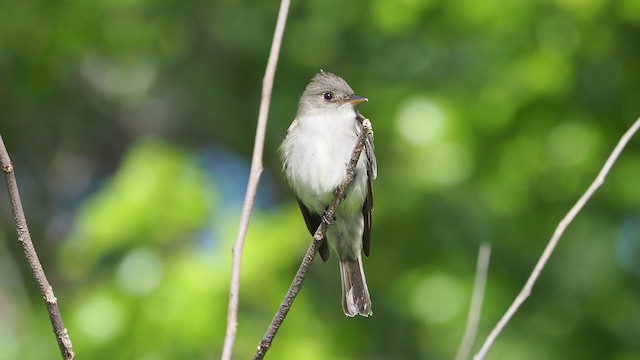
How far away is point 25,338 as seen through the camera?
254 inches

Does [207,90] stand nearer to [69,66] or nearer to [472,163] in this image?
[69,66]

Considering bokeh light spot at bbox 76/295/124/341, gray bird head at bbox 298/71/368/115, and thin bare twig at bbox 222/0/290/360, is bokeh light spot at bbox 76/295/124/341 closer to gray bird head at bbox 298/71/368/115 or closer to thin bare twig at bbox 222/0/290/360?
gray bird head at bbox 298/71/368/115

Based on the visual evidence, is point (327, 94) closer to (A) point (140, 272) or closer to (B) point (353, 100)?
(B) point (353, 100)

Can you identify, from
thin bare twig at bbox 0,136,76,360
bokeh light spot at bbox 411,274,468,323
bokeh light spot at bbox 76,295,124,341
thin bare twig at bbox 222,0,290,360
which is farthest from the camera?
bokeh light spot at bbox 411,274,468,323

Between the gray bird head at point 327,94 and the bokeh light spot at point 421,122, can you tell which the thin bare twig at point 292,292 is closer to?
the gray bird head at point 327,94

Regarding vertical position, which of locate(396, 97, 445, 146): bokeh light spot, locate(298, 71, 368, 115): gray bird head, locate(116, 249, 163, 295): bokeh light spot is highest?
locate(298, 71, 368, 115): gray bird head

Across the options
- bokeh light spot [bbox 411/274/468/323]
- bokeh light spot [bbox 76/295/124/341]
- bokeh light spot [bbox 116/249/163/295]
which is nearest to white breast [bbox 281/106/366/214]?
bokeh light spot [bbox 116/249/163/295]

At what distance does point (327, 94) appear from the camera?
4621mm

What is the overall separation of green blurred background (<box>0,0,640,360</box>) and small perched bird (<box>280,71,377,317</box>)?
69.1 inches

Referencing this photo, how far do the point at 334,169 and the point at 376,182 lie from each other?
3999mm

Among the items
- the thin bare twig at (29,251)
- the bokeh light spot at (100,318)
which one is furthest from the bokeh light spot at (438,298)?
the thin bare twig at (29,251)

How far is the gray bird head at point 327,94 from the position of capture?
4.53 meters

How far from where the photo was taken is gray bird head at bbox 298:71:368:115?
4531mm

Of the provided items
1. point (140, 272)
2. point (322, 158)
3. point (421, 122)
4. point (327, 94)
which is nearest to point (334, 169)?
point (322, 158)
